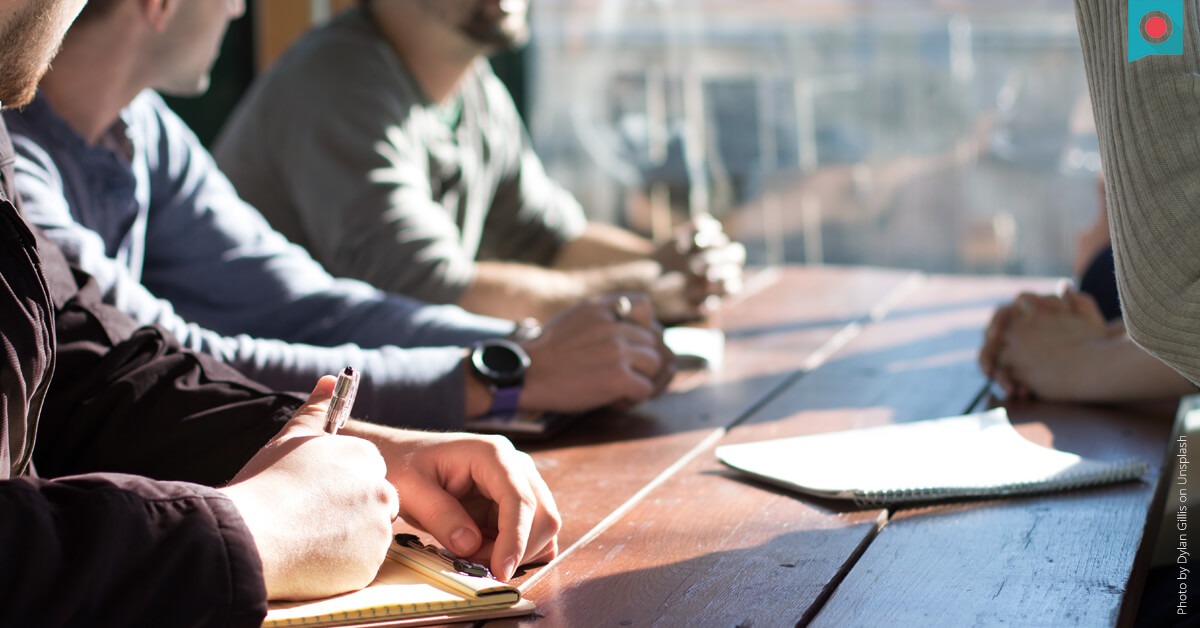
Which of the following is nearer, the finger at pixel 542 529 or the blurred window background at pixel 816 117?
the finger at pixel 542 529

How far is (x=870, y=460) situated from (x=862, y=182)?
11.4ft

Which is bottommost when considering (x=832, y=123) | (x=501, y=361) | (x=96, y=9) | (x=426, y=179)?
(x=832, y=123)

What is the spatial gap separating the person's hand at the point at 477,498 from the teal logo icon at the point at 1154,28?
1.73ft

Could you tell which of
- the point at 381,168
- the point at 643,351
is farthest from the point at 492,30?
the point at 643,351

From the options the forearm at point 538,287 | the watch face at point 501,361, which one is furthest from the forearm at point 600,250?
the watch face at point 501,361

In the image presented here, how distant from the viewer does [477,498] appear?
932mm

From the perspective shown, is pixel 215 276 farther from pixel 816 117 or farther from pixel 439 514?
pixel 816 117

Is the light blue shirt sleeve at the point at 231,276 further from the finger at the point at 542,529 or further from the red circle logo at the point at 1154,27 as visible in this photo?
the red circle logo at the point at 1154,27

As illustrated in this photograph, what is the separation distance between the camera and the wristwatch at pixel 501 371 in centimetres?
132

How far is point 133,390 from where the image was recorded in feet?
3.52

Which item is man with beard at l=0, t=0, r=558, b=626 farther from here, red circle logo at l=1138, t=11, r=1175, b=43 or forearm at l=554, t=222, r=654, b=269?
forearm at l=554, t=222, r=654, b=269

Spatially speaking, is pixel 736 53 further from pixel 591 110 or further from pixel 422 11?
pixel 422 11

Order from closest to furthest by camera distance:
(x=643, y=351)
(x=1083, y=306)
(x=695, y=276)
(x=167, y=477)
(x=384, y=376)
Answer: (x=167, y=477) < (x=384, y=376) < (x=643, y=351) < (x=1083, y=306) < (x=695, y=276)

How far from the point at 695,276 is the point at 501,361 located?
2.26 feet
